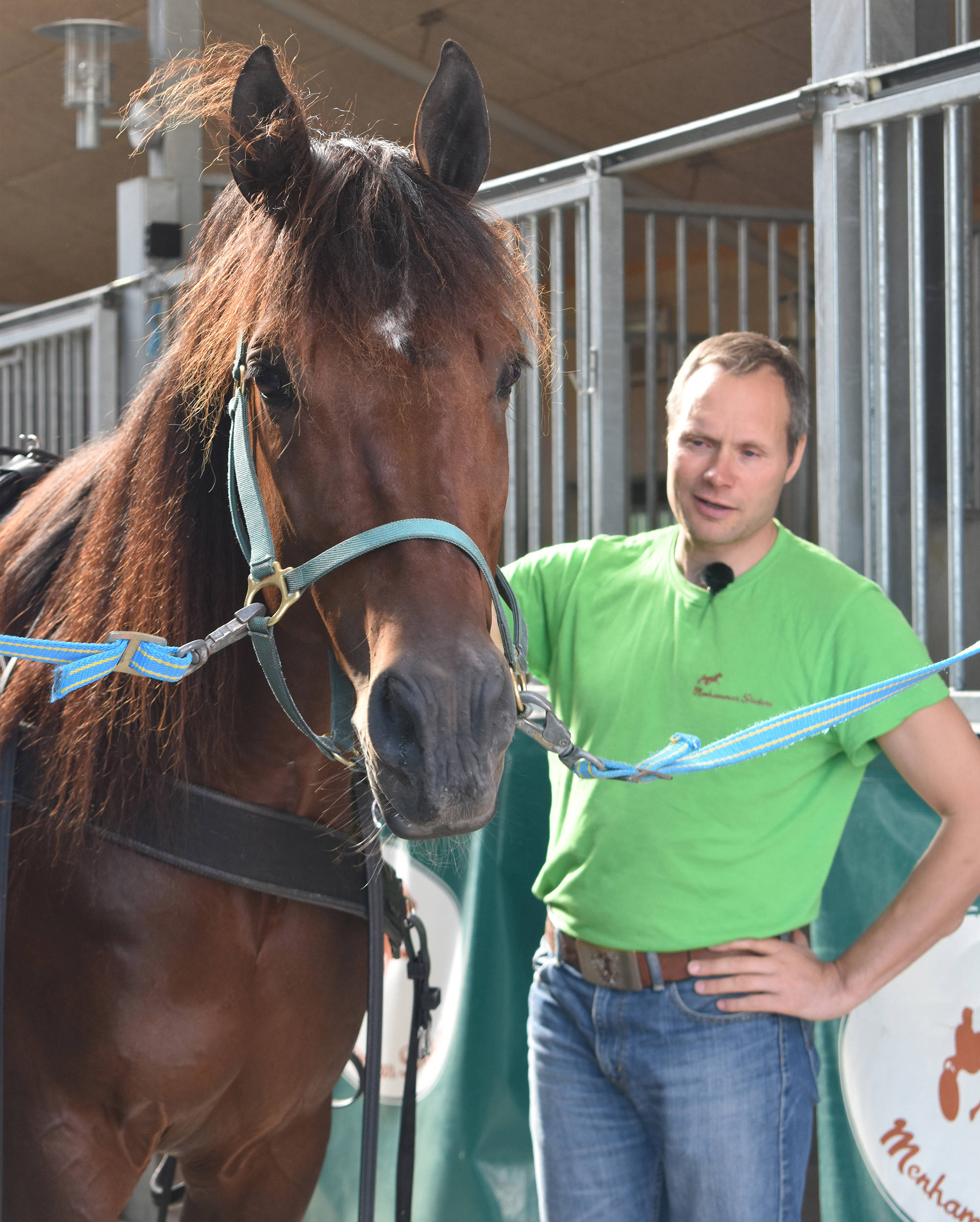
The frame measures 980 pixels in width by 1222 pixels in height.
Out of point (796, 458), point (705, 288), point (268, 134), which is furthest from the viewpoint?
point (705, 288)

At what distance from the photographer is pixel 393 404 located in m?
1.18

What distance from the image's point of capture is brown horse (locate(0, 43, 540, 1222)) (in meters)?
1.17

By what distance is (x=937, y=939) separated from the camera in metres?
1.66

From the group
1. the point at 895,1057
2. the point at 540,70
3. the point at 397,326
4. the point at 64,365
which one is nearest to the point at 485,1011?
the point at 895,1057

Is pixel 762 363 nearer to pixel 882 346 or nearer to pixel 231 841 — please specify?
pixel 882 346

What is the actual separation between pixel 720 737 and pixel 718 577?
0.24m

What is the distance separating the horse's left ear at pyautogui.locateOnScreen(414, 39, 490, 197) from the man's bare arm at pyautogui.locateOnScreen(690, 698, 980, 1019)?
3.04ft

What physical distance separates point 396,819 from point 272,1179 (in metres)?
0.91

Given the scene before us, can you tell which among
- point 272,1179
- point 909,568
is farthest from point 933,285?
point 272,1179

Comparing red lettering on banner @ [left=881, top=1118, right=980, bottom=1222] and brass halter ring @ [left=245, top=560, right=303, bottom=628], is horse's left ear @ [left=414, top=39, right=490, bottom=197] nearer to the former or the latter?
brass halter ring @ [left=245, top=560, right=303, bottom=628]

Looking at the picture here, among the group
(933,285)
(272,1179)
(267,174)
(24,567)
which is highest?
(933,285)

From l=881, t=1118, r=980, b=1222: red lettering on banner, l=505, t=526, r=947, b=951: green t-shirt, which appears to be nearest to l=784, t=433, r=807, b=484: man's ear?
l=505, t=526, r=947, b=951: green t-shirt

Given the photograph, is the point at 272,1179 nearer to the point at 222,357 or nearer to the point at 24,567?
the point at 24,567

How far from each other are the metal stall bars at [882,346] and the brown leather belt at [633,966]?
35.3 inches
